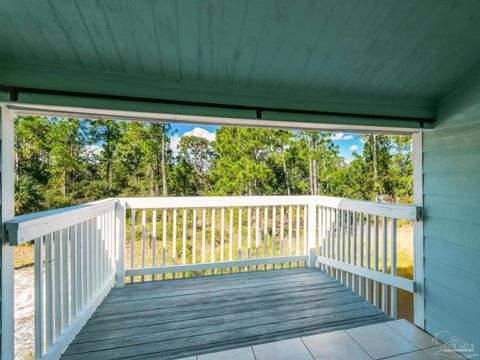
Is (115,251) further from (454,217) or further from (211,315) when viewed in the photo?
(454,217)

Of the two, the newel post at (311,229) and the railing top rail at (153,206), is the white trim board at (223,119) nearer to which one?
the railing top rail at (153,206)

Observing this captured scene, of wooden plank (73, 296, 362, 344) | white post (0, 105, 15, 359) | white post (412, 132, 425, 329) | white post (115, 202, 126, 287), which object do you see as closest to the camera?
white post (0, 105, 15, 359)

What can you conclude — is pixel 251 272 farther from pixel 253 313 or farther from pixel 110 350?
pixel 110 350

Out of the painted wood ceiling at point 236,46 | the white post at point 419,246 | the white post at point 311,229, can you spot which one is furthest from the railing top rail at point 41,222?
the white post at point 419,246

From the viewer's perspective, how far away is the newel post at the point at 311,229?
12.0 ft

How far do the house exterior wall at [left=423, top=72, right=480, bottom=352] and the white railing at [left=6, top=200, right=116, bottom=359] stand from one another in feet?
9.76

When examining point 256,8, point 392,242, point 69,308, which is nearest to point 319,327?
point 392,242

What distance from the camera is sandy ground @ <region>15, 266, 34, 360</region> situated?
416 cm

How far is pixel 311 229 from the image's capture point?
144 inches

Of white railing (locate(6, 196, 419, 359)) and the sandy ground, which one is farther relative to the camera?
the sandy ground

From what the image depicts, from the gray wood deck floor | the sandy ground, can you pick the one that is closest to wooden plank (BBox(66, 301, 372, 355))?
the gray wood deck floor

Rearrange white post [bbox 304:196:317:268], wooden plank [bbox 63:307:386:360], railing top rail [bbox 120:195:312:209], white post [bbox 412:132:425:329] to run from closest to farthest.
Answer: wooden plank [bbox 63:307:386:360], white post [bbox 412:132:425:329], railing top rail [bbox 120:195:312:209], white post [bbox 304:196:317:268]

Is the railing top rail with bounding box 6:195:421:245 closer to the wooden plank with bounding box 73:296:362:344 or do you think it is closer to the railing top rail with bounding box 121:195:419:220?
the railing top rail with bounding box 121:195:419:220
